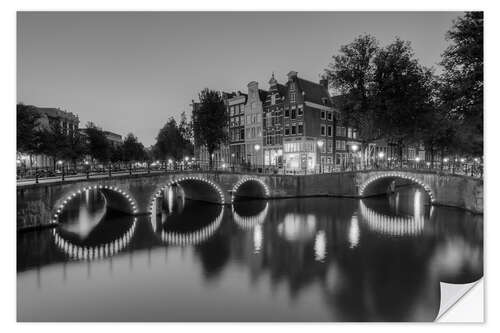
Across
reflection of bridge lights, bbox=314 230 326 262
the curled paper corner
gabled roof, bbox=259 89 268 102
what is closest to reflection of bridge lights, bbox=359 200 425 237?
reflection of bridge lights, bbox=314 230 326 262

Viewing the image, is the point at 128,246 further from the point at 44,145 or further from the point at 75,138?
the point at 75,138

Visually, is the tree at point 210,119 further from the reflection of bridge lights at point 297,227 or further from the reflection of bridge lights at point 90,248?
the reflection of bridge lights at point 90,248

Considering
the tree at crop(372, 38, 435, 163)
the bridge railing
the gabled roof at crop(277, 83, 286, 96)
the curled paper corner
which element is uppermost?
the gabled roof at crop(277, 83, 286, 96)

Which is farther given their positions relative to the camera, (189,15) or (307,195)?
(307,195)

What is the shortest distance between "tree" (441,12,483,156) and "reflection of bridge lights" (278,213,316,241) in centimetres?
882

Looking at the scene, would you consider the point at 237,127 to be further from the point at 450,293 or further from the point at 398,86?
the point at 450,293

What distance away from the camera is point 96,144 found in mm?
40406

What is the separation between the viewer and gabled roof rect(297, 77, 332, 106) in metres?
34.9

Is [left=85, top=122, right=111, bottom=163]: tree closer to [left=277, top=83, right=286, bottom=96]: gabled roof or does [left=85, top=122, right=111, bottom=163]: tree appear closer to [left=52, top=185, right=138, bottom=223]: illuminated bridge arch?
[left=52, top=185, right=138, bottom=223]: illuminated bridge arch

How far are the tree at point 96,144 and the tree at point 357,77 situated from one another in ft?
97.5

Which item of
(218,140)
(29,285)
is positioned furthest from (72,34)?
(218,140)

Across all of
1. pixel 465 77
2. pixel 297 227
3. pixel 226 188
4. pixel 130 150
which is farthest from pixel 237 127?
pixel 465 77
